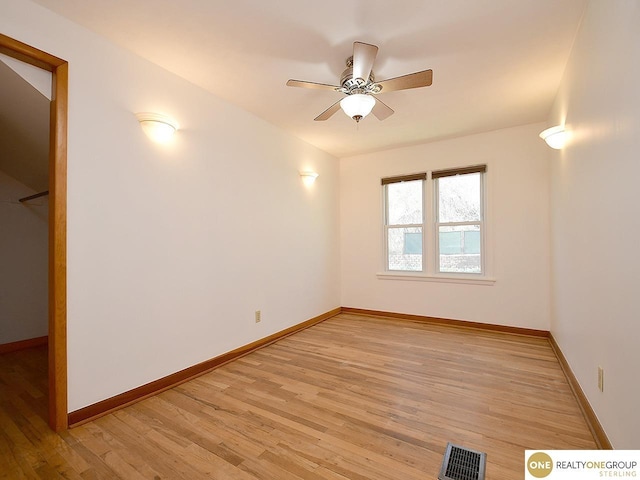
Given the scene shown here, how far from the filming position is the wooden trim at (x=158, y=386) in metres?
1.95

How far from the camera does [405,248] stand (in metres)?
4.65

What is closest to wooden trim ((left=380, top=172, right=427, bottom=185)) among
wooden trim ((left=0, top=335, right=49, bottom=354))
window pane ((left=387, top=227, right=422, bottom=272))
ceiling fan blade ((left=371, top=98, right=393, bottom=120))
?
window pane ((left=387, top=227, right=422, bottom=272))

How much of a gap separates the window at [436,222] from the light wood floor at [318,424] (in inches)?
61.7

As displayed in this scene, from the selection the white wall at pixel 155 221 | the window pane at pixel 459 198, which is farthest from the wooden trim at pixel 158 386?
the window pane at pixel 459 198

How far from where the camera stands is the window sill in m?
3.99

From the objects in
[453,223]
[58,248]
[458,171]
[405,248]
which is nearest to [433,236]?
[453,223]

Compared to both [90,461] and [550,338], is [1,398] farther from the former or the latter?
[550,338]

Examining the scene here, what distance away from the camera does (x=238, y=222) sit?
3.16 metres

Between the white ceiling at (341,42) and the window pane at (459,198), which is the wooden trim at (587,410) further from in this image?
the white ceiling at (341,42)

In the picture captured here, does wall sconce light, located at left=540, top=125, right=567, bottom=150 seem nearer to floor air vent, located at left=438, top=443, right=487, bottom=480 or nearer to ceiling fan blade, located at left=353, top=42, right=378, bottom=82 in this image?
ceiling fan blade, located at left=353, top=42, right=378, bottom=82

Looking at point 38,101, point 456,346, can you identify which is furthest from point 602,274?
point 38,101

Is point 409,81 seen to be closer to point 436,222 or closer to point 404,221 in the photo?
point 436,222

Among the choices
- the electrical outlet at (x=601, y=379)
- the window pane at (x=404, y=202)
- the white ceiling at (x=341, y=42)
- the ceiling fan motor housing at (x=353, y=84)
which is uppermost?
the white ceiling at (x=341, y=42)

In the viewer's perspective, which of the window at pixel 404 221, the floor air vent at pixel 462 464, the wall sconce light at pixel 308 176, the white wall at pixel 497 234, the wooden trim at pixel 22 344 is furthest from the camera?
the window at pixel 404 221
